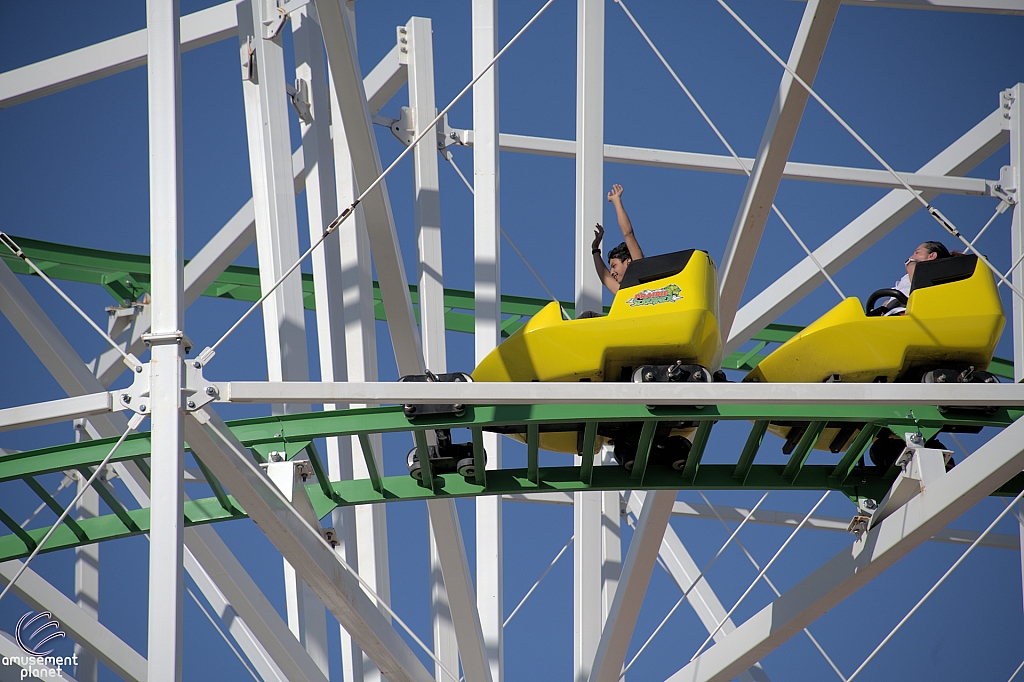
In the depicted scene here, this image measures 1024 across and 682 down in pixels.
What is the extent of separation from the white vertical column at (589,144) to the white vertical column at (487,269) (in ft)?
2.22

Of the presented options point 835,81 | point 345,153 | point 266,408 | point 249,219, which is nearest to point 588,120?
point 345,153

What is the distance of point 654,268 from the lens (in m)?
6.25

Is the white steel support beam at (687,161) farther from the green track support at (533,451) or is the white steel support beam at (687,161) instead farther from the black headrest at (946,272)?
the green track support at (533,451)

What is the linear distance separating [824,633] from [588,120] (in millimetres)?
16353

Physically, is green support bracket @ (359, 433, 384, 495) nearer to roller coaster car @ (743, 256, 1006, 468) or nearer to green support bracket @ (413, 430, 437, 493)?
green support bracket @ (413, 430, 437, 493)

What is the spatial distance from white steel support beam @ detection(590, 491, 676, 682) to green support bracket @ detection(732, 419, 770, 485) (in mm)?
494

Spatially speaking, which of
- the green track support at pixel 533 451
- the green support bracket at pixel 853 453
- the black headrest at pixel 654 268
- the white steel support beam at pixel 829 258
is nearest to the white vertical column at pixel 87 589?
the white steel support beam at pixel 829 258

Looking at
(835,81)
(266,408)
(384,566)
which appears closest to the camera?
(384,566)

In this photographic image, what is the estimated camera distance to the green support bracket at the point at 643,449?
613 centimetres

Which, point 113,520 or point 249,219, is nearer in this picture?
point 113,520

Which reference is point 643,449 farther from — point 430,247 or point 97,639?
point 97,639

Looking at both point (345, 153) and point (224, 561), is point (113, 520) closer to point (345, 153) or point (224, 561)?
point (224, 561)

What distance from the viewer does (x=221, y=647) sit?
2294 cm

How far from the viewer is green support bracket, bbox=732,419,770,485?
6238 mm
